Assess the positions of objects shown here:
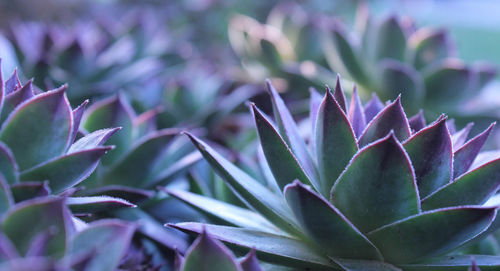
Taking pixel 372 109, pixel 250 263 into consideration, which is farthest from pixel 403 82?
pixel 250 263

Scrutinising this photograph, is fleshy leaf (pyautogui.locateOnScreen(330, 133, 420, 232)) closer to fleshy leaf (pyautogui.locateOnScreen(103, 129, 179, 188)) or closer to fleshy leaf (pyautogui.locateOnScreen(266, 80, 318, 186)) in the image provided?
fleshy leaf (pyautogui.locateOnScreen(266, 80, 318, 186))

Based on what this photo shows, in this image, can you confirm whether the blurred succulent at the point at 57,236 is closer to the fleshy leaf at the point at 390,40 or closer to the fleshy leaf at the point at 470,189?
the fleshy leaf at the point at 470,189

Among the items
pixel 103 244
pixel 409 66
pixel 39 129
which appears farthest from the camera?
pixel 409 66

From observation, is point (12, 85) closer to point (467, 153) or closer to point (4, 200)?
point (4, 200)

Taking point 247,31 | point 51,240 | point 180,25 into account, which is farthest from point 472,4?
point 51,240

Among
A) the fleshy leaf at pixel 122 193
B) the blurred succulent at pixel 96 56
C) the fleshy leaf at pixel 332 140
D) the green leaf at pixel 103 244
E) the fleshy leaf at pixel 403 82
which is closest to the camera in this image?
the green leaf at pixel 103 244

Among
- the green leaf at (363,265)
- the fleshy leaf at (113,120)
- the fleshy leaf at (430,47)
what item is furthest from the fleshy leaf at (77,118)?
the fleshy leaf at (430,47)

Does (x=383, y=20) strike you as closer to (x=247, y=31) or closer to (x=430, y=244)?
(x=247, y=31)
